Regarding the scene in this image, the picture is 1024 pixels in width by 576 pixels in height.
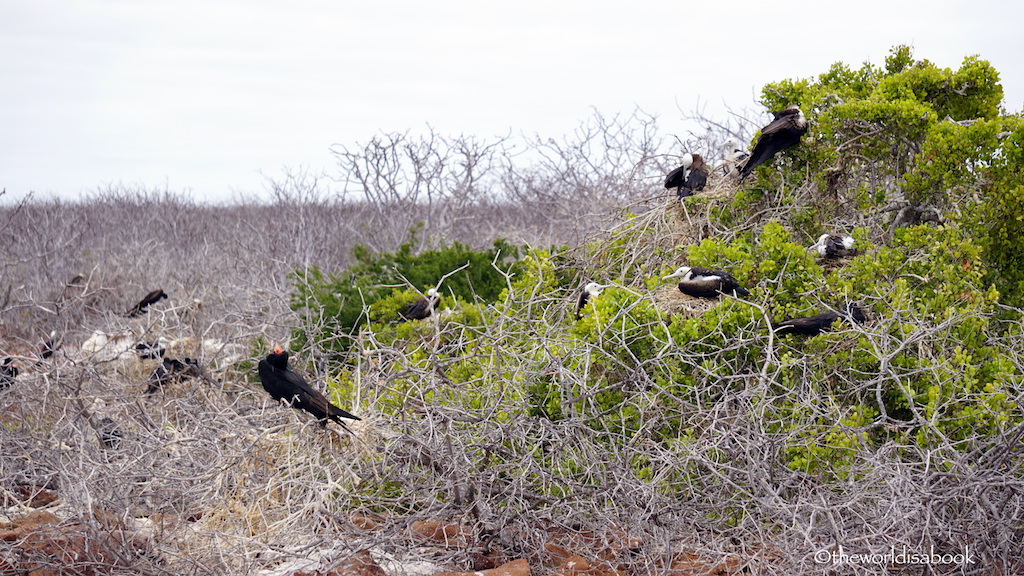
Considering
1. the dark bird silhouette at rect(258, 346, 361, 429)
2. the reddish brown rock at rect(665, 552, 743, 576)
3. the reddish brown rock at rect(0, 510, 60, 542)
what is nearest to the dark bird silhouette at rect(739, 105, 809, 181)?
the reddish brown rock at rect(665, 552, 743, 576)

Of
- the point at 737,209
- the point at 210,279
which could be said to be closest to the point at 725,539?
the point at 737,209

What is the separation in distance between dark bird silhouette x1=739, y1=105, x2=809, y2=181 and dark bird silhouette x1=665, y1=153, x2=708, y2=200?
1.72 ft

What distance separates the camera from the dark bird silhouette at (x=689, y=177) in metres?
6.09

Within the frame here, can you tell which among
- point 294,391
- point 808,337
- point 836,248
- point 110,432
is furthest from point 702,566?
point 110,432

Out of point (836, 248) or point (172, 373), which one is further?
point (172, 373)

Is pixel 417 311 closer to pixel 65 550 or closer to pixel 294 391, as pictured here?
pixel 294 391

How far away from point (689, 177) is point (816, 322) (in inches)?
78.7

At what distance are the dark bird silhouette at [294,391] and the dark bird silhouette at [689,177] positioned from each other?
3252 mm

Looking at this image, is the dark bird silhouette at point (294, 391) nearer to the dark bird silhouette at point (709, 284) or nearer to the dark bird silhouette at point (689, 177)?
the dark bird silhouette at point (709, 284)

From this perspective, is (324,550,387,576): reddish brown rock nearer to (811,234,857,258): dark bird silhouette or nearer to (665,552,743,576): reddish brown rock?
(665,552,743,576): reddish brown rock

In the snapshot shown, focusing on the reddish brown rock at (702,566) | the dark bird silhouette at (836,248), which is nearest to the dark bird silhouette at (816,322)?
the dark bird silhouette at (836,248)

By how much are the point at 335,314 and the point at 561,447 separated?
378cm

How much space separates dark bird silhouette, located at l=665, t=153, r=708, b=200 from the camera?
6.09m

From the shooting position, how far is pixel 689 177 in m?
6.15
